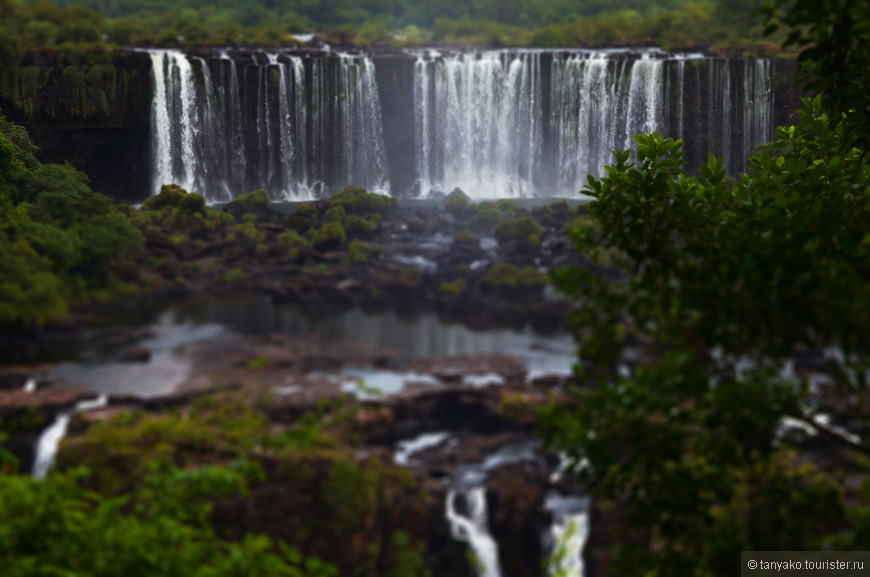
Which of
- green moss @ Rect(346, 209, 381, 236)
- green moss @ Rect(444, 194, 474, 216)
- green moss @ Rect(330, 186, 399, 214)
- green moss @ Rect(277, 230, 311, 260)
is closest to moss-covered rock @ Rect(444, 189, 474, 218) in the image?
green moss @ Rect(444, 194, 474, 216)

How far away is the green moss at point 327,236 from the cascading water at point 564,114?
104 centimetres

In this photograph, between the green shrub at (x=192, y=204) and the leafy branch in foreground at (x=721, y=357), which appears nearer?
the leafy branch in foreground at (x=721, y=357)

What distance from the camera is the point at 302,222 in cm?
663

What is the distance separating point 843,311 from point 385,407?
125 inches

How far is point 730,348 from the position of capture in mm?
3355

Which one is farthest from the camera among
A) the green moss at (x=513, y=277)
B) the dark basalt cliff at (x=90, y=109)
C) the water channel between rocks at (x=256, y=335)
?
the green moss at (x=513, y=277)

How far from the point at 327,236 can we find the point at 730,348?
3.90 meters

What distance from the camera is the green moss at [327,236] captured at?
650 cm

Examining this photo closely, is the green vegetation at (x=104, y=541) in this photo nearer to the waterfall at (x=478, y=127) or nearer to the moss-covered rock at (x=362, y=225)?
the moss-covered rock at (x=362, y=225)

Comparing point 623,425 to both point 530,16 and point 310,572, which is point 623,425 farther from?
point 530,16

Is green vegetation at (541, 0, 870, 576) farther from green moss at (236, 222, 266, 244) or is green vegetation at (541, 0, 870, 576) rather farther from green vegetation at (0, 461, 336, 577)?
green moss at (236, 222, 266, 244)

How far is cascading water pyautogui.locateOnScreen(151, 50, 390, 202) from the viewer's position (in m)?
6.75

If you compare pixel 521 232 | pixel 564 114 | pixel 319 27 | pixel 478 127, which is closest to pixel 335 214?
pixel 521 232

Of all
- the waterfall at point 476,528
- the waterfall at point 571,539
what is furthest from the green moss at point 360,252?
the waterfall at point 571,539
